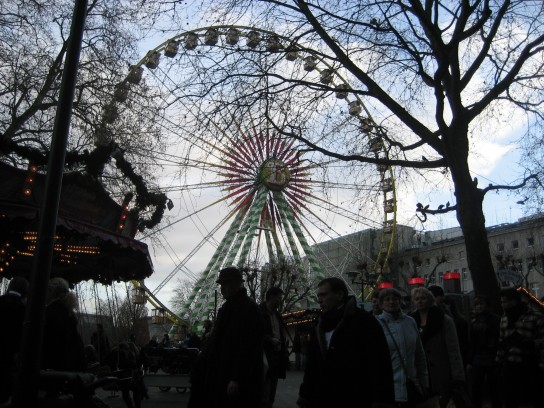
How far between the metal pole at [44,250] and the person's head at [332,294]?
1.97 meters

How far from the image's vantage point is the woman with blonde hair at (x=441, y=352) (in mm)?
5531

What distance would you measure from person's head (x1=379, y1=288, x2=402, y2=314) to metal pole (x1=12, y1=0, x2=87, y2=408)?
8.70 ft

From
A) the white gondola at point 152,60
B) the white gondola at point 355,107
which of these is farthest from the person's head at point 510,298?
the white gondola at point 355,107

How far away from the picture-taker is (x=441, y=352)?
5625 mm

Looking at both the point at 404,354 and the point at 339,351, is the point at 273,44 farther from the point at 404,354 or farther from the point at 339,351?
the point at 339,351

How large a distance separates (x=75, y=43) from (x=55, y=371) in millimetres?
2709

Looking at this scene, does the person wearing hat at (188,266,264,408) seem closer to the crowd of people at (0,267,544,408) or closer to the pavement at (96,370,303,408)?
the crowd of people at (0,267,544,408)

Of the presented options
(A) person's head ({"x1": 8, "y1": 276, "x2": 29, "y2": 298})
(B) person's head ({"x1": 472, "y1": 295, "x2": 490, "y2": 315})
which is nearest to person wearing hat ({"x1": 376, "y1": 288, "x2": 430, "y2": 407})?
(B) person's head ({"x1": 472, "y1": 295, "x2": 490, "y2": 315})

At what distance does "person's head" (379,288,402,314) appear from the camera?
520 cm

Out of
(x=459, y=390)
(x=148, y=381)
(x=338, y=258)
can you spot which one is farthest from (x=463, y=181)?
(x=338, y=258)

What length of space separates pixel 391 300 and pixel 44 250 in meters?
2.75

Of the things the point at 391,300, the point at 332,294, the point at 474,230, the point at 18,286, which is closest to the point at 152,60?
the point at 474,230

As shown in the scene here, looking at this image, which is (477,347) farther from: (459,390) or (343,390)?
(343,390)

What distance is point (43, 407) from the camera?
451 cm
